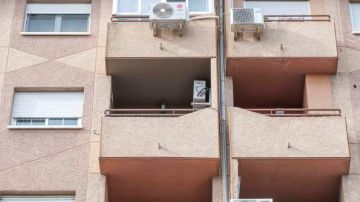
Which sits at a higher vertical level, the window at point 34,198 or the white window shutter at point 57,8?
the white window shutter at point 57,8

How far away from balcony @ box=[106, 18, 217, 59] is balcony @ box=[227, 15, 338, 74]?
544mm

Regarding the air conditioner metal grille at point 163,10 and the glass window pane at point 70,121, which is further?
the air conditioner metal grille at point 163,10

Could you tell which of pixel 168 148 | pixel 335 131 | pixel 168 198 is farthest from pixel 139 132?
pixel 335 131

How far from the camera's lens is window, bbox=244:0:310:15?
20.0 m

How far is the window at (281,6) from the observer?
2003 cm

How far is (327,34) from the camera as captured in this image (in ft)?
61.2

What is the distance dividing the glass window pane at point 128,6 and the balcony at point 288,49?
257 centimetres

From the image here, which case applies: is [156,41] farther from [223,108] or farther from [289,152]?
[289,152]

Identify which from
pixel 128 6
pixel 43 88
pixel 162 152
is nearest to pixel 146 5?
pixel 128 6

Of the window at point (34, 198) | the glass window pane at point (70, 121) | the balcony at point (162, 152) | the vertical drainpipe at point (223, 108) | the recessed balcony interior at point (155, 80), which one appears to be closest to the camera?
the balcony at point (162, 152)

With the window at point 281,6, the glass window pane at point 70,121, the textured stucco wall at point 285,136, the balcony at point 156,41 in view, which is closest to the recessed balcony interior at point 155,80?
the balcony at point 156,41

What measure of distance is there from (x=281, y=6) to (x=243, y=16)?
6.67 feet

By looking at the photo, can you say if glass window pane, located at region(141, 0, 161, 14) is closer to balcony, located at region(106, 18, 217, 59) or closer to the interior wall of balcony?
balcony, located at region(106, 18, 217, 59)

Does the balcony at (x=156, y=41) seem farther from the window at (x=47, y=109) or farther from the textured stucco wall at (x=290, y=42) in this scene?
the window at (x=47, y=109)
